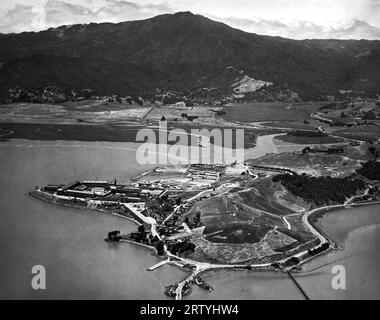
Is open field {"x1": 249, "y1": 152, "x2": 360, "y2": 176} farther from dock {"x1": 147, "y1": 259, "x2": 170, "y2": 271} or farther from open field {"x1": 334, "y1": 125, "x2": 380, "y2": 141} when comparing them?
dock {"x1": 147, "y1": 259, "x2": 170, "y2": 271}

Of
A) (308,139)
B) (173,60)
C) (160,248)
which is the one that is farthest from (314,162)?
(173,60)

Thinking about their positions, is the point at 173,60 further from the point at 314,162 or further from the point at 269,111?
the point at 314,162

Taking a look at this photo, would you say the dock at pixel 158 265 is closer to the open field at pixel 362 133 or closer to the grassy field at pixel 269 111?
the open field at pixel 362 133

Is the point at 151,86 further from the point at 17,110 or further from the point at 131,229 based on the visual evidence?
the point at 131,229

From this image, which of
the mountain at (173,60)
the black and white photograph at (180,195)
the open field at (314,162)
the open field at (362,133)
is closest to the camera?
the black and white photograph at (180,195)

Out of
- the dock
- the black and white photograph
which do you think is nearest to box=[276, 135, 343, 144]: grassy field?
the black and white photograph

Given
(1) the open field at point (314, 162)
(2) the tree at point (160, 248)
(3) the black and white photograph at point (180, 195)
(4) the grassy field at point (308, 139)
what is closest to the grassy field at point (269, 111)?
(3) the black and white photograph at point (180, 195)

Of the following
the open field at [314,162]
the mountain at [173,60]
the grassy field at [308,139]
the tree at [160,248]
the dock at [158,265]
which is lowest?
the dock at [158,265]
